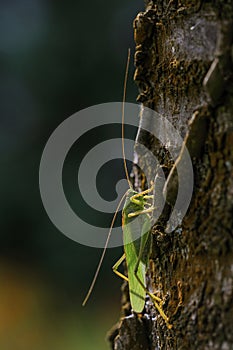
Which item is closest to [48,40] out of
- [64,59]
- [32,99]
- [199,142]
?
[64,59]

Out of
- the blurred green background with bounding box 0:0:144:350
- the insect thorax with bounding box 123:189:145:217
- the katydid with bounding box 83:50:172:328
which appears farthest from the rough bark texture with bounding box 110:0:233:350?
the blurred green background with bounding box 0:0:144:350

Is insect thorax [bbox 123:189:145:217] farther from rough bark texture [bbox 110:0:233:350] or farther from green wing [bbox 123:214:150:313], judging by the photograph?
rough bark texture [bbox 110:0:233:350]

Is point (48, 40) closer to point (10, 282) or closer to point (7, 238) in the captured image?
point (7, 238)

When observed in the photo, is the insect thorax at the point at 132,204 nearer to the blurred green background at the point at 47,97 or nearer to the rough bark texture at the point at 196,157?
the rough bark texture at the point at 196,157

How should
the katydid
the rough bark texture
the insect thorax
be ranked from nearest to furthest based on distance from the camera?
1. the rough bark texture
2. the katydid
3. the insect thorax

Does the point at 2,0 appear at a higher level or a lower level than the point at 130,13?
higher
